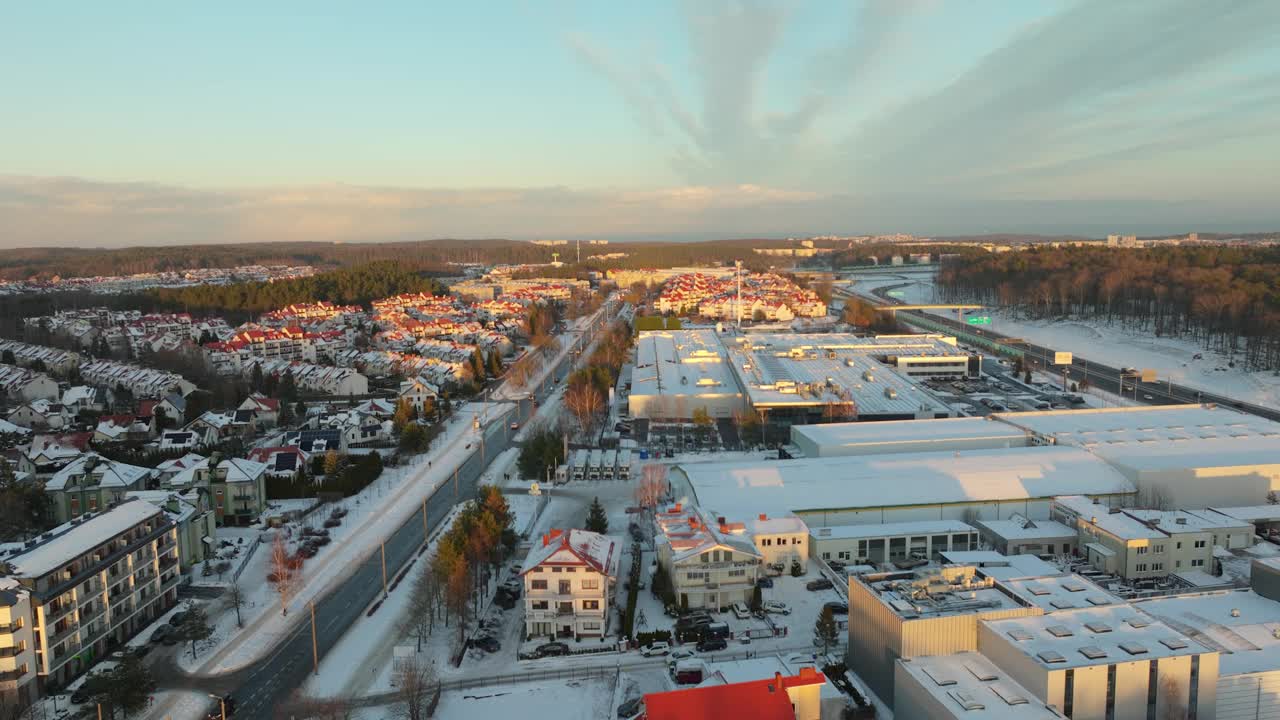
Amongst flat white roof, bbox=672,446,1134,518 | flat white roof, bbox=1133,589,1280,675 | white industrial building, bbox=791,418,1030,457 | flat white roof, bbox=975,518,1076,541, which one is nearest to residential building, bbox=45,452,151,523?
flat white roof, bbox=672,446,1134,518

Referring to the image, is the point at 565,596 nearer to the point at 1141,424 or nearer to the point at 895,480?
the point at 895,480

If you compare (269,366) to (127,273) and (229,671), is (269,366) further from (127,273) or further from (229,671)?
(127,273)

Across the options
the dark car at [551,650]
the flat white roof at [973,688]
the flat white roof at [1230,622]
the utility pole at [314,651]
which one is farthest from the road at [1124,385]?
the utility pole at [314,651]

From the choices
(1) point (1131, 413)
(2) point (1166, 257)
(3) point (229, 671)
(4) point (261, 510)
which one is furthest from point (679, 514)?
(2) point (1166, 257)

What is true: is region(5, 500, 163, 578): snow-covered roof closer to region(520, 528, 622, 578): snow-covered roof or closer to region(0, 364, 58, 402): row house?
region(520, 528, 622, 578): snow-covered roof

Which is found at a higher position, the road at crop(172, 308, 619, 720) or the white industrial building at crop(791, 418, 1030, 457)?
the white industrial building at crop(791, 418, 1030, 457)

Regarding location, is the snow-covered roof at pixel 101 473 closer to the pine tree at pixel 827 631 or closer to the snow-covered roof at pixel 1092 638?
the pine tree at pixel 827 631
